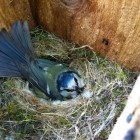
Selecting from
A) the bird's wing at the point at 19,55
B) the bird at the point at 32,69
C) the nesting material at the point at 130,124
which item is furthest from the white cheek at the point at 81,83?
the nesting material at the point at 130,124

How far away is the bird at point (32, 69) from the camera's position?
1428 mm

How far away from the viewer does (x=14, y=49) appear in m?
1.47

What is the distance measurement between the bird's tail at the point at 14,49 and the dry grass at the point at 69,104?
0.11 meters

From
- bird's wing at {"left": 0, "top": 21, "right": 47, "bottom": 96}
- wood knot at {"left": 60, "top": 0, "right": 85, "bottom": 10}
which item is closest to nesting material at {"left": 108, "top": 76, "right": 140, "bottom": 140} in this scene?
wood knot at {"left": 60, "top": 0, "right": 85, "bottom": 10}

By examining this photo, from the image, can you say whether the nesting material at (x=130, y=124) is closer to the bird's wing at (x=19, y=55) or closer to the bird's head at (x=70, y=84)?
the bird's wing at (x=19, y=55)

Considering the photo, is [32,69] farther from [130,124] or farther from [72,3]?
[130,124]

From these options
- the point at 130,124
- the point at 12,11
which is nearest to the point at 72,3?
the point at 12,11

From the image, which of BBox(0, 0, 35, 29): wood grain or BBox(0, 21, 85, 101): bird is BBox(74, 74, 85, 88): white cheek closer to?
BBox(0, 21, 85, 101): bird

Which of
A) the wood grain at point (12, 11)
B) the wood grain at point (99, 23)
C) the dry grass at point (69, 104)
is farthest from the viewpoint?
the dry grass at point (69, 104)

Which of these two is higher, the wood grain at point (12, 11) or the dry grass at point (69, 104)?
the wood grain at point (12, 11)

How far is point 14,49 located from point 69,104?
346mm

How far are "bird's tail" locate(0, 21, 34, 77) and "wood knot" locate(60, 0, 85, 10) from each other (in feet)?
0.53

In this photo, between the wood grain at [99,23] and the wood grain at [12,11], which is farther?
the wood grain at [12,11]

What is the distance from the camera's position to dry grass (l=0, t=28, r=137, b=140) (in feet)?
4.80
